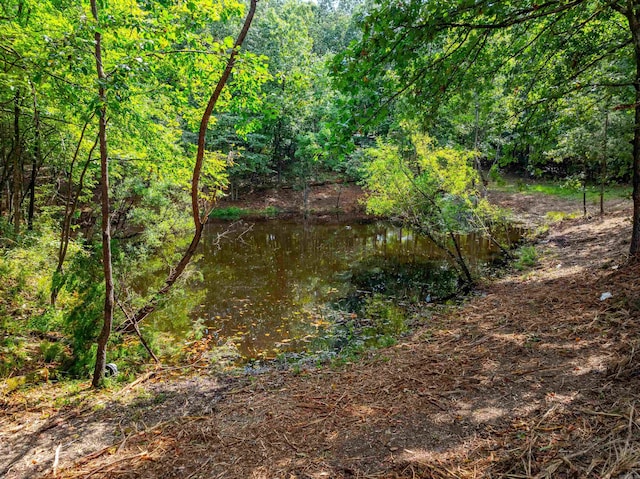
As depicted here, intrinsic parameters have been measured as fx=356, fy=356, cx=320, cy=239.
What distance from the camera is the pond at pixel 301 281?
28.4ft

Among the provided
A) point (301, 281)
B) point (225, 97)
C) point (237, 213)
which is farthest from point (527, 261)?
point (237, 213)

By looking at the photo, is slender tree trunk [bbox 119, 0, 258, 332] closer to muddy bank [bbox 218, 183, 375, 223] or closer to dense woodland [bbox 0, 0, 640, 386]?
dense woodland [bbox 0, 0, 640, 386]

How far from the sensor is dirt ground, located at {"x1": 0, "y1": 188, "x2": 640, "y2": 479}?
98.0 inches

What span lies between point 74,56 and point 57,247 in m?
7.23

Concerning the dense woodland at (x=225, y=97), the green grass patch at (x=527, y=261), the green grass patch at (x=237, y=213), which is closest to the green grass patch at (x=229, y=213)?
the green grass patch at (x=237, y=213)

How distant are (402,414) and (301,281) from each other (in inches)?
367

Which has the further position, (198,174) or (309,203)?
(309,203)

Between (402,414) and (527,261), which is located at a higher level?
(402,414)

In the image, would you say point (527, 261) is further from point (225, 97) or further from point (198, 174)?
point (198, 174)

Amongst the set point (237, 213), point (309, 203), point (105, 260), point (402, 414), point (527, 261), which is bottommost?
point (527, 261)

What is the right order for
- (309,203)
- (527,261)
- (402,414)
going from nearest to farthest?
(402,414) → (527,261) → (309,203)

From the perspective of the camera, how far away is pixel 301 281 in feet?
41.3

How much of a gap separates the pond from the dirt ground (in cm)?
244

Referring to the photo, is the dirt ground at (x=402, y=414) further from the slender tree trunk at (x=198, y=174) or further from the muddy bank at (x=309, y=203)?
the muddy bank at (x=309, y=203)
